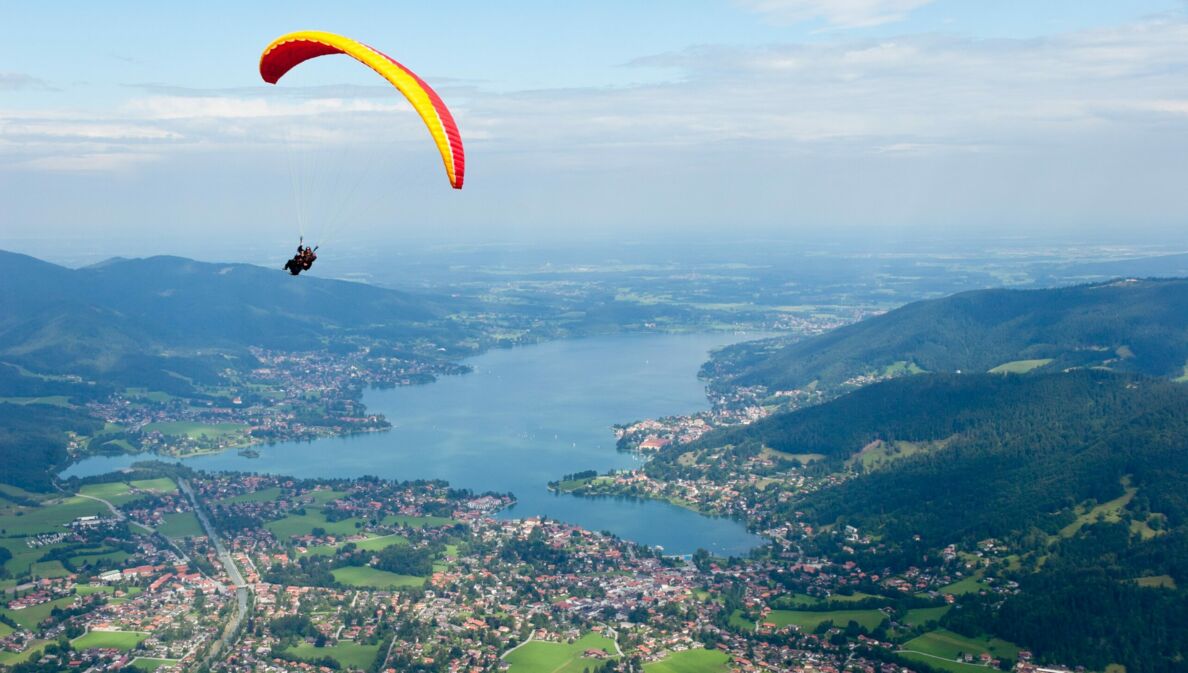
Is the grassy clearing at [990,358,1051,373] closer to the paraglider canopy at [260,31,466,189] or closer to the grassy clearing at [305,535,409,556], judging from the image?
the grassy clearing at [305,535,409,556]

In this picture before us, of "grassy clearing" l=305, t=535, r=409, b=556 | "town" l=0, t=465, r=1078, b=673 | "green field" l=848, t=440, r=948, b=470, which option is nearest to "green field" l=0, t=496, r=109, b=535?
"town" l=0, t=465, r=1078, b=673

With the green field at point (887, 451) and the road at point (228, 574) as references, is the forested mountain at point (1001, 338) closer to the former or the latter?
the green field at point (887, 451)

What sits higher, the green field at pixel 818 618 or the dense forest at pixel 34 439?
the green field at pixel 818 618

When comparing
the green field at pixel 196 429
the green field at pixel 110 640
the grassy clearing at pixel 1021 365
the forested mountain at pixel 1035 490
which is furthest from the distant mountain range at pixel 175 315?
the grassy clearing at pixel 1021 365

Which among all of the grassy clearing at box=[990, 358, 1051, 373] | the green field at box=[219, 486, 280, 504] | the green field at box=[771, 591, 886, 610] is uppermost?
the grassy clearing at box=[990, 358, 1051, 373]

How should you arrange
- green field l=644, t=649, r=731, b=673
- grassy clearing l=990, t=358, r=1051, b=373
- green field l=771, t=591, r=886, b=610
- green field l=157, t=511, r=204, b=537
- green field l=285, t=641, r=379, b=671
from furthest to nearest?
grassy clearing l=990, t=358, r=1051, b=373, green field l=157, t=511, r=204, b=537, green field l=771, t=591, r=886, b=610, green field l=285, t=641, r=379, b=671, green field l=644, t=649, r=731, b=673

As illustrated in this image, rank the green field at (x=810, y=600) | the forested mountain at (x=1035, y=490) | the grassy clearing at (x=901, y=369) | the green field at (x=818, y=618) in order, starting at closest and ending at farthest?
the forested mountain at (x=1035, y=490)
the green field at (x=818, y=618)
the green field at (x=810, y=600)
the grassy clearing at (x=901, y=369)

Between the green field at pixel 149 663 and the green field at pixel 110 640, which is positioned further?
the green field at pixel 110 640

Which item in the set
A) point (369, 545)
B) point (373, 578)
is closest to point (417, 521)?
point (369, 545)

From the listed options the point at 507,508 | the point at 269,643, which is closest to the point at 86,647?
the point at 269,643
